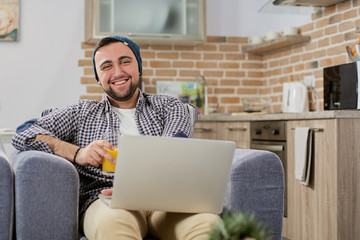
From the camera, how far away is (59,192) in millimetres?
1787

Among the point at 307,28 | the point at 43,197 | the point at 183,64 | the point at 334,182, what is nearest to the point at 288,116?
the point at 334,182

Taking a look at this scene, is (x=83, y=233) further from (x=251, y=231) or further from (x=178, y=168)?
(x=251, y=231)

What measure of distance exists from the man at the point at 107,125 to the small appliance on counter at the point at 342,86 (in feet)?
4.44

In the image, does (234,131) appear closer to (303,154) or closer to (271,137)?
(271,137)

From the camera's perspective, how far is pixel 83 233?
196 cm

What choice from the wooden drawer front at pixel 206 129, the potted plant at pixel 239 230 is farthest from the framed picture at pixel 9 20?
the potted plant at pixel 239 230

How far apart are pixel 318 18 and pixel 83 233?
9.70ft

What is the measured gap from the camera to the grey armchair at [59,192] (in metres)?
1.75

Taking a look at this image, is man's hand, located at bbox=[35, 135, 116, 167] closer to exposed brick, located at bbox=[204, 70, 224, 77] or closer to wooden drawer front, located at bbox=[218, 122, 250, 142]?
wooden drawer front, located at bbox=[218, 122, 250, 142]

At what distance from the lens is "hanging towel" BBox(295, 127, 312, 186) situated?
323cm

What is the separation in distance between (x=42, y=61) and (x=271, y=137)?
215 cm

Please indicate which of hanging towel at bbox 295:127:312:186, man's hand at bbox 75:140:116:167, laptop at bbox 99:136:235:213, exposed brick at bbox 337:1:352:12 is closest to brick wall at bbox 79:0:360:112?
exposed brick at bbox 337:1:352:12

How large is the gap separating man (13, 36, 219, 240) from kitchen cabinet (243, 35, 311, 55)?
7.35ft

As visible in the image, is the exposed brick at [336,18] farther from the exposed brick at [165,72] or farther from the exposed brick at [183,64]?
the exposed brick at [165,72]
